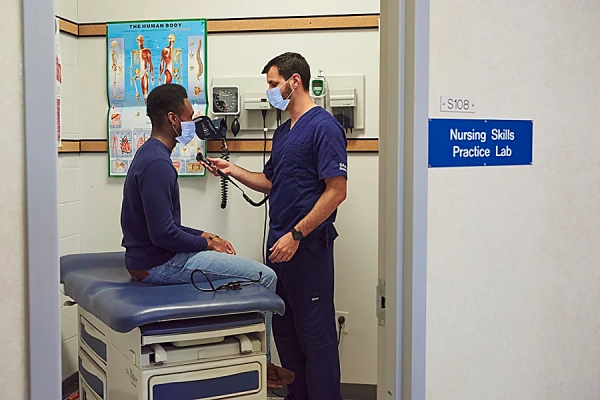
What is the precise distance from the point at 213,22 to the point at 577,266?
227 centimetres

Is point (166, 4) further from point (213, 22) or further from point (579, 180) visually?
point (579, 180)

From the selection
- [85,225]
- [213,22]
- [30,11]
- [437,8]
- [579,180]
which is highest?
[213,22]

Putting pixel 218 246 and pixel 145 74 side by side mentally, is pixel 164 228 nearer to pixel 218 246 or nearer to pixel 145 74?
pixel 218 246

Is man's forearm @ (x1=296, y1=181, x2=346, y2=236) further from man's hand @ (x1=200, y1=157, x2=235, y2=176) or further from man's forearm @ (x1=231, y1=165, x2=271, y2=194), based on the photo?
man's hand @ (x1=200, y1=157, x2=235, y2=176)

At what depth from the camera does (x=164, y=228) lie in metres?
2.69

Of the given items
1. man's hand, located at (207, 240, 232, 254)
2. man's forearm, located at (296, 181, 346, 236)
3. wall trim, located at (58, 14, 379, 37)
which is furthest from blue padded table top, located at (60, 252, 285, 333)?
wall trim, located at (58, 14, 379, 37)

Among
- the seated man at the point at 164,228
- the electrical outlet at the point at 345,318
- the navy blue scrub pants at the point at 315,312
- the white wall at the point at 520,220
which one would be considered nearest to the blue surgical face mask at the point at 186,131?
the seated man at the point at 164,228

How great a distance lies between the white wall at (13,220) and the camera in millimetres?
1091

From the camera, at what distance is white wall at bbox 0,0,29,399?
109 centimetres

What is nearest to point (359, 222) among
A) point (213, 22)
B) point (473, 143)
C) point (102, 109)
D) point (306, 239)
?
point (306, 239)

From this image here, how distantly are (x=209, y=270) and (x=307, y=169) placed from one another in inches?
24.7

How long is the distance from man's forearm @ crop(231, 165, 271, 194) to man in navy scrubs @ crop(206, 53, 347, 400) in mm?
190

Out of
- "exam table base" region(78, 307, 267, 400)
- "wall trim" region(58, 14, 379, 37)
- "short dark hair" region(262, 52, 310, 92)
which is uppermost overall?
"wall trim" region(58, 14, 379, 37)

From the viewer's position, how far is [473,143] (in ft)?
5.56
